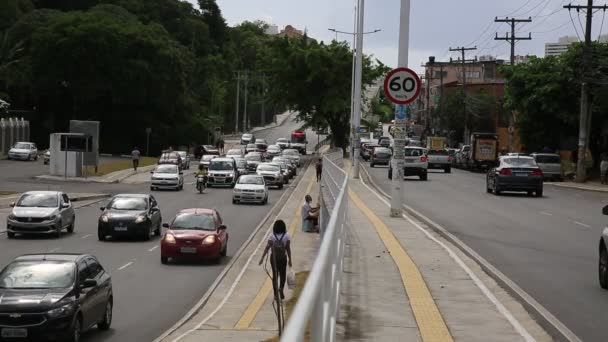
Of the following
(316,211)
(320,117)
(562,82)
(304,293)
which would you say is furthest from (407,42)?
(320,117)

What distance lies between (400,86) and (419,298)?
11.3 metres

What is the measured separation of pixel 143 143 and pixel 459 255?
8956cm

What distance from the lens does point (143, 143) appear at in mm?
107625

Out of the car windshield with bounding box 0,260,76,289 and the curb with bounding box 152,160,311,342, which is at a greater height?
the car windshield with bounding box 0,260,76,289

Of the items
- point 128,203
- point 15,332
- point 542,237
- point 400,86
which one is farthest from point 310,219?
point 15,332

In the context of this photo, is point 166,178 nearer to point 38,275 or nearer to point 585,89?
point 585,89

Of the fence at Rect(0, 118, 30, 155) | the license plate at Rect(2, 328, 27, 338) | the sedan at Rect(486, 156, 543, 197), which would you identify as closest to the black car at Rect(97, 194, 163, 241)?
the sedan at Rect(486, 156, 543, 197)

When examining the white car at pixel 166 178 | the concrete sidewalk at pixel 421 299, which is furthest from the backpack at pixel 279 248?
the white car at pixel 166 178

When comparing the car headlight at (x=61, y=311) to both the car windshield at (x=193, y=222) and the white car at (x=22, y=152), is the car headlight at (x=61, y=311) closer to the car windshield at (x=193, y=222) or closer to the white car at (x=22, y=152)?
the car windshield at (x=193, y=222)

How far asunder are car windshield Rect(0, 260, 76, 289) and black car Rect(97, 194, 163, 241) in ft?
52.9

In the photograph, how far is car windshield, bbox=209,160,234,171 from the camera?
219ft

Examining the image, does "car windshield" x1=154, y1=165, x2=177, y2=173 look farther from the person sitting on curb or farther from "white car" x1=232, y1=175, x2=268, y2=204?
the person sitting on curb

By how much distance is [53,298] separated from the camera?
17.1m

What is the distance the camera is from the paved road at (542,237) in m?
15.9
